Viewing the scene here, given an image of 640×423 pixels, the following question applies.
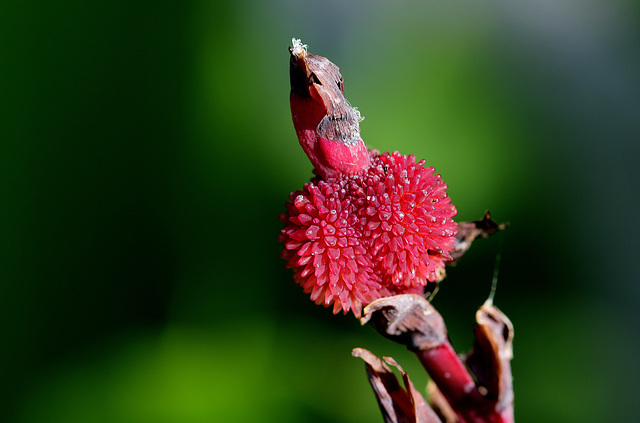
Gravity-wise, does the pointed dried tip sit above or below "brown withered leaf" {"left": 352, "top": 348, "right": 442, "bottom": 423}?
above

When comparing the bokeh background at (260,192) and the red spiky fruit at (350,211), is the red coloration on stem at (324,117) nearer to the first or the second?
the red spiky fruit at (350,211)

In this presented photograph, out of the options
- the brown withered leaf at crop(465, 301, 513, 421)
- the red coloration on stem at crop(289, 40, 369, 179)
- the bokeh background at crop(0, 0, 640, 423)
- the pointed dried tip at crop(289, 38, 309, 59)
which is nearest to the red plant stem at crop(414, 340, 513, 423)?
the brown withered leaf at crop(465, 301, 513, 421)

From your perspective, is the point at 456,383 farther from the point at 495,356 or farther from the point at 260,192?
the point at 260,192

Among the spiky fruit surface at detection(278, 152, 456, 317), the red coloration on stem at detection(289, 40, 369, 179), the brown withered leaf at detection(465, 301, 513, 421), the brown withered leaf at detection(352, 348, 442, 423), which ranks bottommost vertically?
the brown withered leaf at detection(352, 348, 442, 423)

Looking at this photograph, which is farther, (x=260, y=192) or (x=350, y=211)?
(x=260, y=192)

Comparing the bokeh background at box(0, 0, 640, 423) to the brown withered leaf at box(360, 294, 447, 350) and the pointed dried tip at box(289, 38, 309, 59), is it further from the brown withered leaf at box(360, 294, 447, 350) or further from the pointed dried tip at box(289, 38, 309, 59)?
the pointed dried tip at box(289, 38, 309, 59)

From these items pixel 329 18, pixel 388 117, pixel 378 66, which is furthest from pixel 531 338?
pixel 329 18

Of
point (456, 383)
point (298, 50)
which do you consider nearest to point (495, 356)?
point (456, 383)
